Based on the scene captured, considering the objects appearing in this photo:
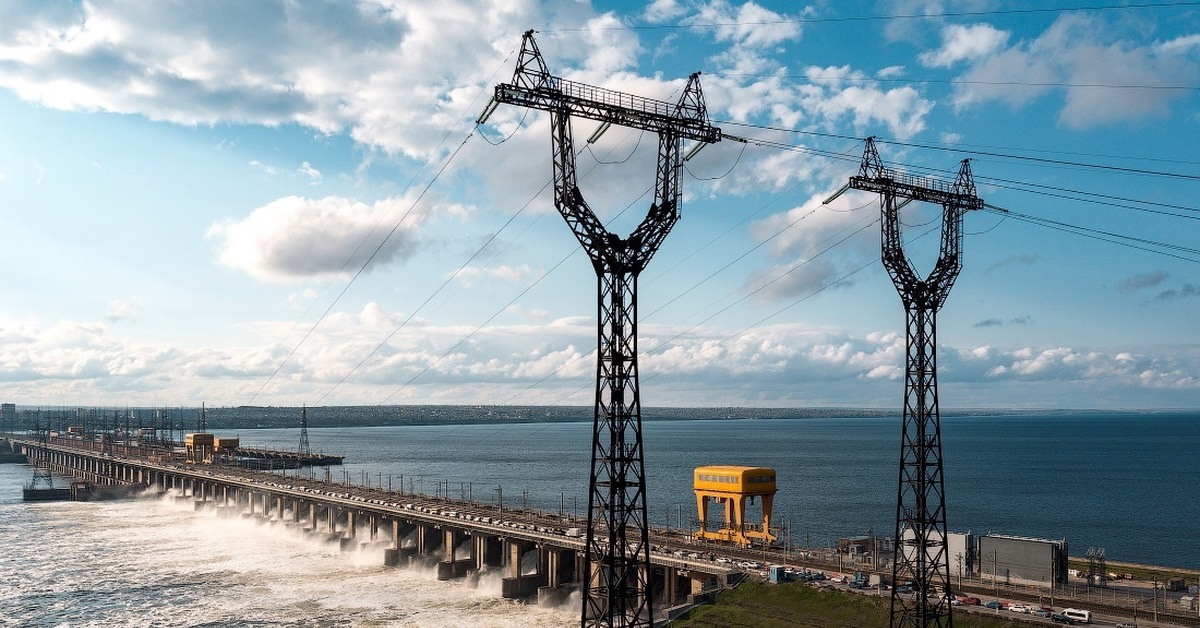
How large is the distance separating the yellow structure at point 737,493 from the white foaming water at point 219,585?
56.9ft

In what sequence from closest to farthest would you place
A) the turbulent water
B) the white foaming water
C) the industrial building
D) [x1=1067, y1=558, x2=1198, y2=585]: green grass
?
the industrial building
[x1=1067, y1=558, x2=1198, y2=585]: green grass
the white foaming water
the turbulent water

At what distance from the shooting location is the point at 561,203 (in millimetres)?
41000

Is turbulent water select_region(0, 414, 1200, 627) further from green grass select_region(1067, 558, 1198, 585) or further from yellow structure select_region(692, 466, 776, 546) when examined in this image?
green grass select_region(1067, 558, 1198, 585)

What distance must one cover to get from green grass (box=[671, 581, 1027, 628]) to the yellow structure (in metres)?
20.7

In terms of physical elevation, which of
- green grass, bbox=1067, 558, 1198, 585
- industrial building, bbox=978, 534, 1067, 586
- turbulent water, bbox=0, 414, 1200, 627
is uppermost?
industrial building, bbox=978, 534, 1067, 586

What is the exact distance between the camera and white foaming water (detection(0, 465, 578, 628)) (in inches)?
3155

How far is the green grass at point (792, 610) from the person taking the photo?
5700cm

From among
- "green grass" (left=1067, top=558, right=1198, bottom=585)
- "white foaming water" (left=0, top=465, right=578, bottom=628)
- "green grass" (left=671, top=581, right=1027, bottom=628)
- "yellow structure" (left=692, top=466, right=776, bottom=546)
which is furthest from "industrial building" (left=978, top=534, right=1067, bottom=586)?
"white foaming water" (left=0, top=465, right=578, bottom=628)

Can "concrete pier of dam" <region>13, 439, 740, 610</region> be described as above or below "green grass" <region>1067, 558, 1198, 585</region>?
below

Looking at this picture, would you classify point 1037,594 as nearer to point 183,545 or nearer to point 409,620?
point 409,620

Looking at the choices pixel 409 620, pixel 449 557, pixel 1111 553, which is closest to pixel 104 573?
pixel 449 557

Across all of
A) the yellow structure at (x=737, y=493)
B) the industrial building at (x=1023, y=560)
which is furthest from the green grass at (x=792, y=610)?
the yellow structure at (x=737, y=493)

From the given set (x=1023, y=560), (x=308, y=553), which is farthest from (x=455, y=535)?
(x=1023, y=560)

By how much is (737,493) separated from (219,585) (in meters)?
57.3
